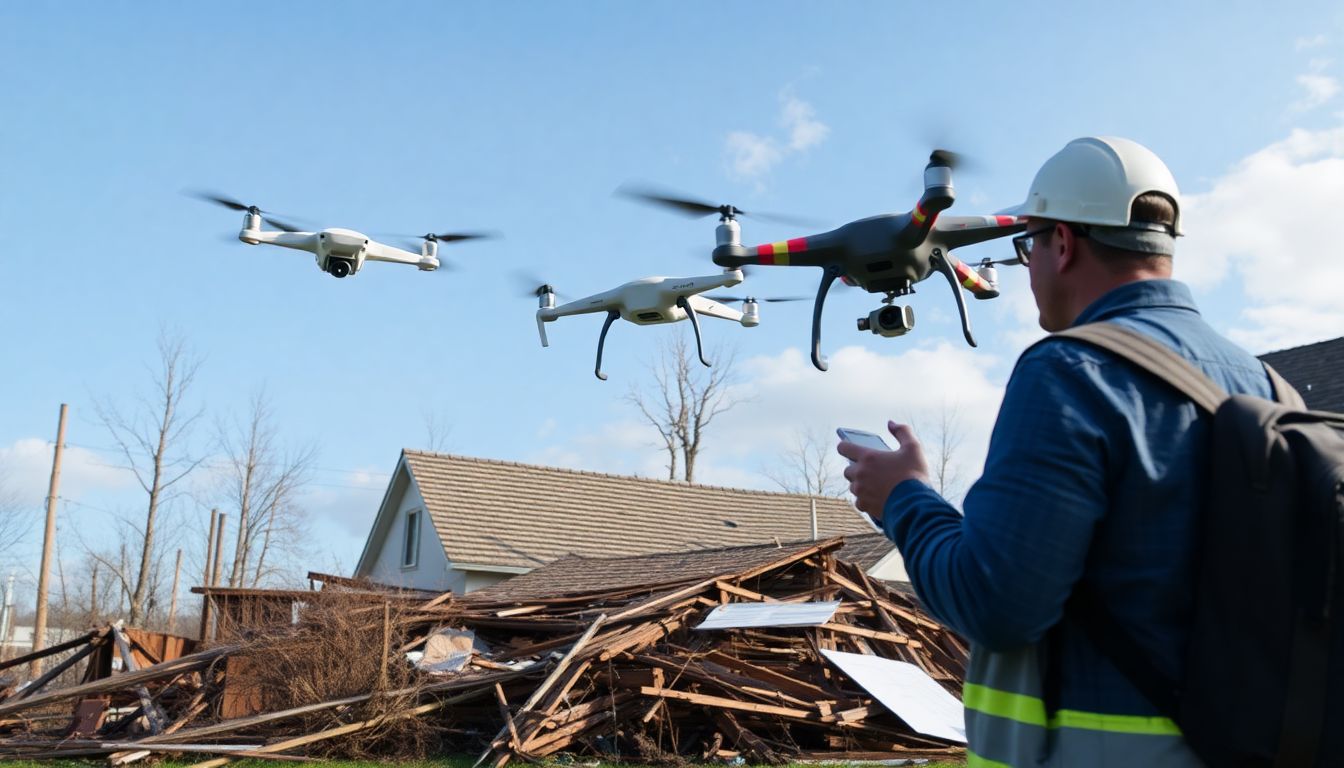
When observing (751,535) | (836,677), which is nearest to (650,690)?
(836,677)

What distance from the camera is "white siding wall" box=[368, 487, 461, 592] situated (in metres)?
26.2

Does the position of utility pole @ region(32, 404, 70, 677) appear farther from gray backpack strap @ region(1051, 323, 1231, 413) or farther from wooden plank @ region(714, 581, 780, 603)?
gray backpack strap @ region(1051, 323, 1231, 413)

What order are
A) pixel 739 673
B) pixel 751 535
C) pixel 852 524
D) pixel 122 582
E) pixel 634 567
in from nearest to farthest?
pixel 739 673, pixel 634 567, pixel 751 535, pixel 852 524, pixel 122 582

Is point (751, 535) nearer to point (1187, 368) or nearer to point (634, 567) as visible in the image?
point (634, 567)

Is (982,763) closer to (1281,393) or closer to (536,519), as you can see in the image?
(1281,393)

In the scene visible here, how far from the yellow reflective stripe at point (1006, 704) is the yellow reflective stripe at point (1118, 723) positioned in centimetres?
4

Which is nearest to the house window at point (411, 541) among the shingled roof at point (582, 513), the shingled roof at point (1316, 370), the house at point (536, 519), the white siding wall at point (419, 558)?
the house at point (536, 519)

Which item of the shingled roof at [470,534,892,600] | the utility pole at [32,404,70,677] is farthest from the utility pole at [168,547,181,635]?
the shingled roof at [470,534,892,600]

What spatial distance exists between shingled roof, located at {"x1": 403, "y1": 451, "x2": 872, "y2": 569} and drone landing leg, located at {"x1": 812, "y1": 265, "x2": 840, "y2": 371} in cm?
1722

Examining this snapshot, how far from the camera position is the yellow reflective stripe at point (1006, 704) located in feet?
6.29

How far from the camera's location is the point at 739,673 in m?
13.1

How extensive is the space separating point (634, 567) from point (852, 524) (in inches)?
579

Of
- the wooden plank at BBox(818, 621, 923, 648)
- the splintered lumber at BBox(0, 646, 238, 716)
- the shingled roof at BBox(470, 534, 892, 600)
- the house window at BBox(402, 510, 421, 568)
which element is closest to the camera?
the splintered lumber at BBox(0, 646, 238, 716)

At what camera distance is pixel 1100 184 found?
218 centimetres
